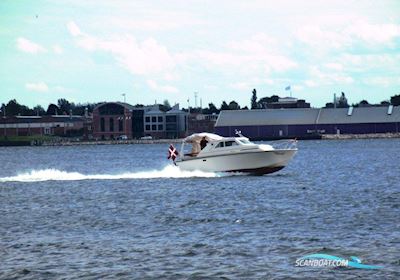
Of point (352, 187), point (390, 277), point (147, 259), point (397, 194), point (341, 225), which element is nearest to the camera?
point (390, 277)

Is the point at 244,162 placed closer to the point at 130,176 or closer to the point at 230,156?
the point at 230,156

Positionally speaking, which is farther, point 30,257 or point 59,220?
point 59,220

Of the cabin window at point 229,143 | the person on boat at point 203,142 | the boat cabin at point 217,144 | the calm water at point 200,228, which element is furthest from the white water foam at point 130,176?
the cabin window at point 229,143

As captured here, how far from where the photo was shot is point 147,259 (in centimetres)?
2747

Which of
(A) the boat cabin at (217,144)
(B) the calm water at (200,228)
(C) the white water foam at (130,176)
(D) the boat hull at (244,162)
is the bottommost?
(B) the calm water at (200,228)

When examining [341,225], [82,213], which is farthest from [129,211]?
[341,225]

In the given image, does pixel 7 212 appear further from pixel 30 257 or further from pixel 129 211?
pixel 30 257

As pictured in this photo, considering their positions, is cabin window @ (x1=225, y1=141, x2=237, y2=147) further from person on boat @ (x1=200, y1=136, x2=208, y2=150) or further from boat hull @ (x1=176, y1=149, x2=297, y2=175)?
person on boat @ (x1=200, y1=136, x2=208, y2=150)

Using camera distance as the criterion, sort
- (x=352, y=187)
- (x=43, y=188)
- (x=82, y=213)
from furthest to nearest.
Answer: (x=43, y=188), (x=352, y=187), (x=82, y=213)

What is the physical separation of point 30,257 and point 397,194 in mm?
23570

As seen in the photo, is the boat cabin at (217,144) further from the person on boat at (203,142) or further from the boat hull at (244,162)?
the boat hull at (244,162)

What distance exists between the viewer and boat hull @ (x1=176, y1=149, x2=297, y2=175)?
5603 cm

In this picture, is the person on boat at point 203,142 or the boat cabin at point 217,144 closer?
the boat cabin at point 217,144

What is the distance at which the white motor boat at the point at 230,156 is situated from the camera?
55750 mm
